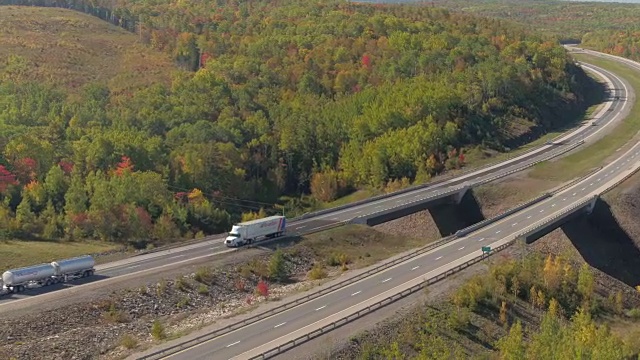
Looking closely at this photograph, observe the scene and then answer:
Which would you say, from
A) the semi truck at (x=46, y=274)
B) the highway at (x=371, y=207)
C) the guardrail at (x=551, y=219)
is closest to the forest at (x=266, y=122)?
the highway at (x=371, y=207)

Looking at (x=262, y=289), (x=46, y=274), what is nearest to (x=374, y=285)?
(x=262, y=289)

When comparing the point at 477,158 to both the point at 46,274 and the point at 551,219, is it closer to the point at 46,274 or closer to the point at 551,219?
the point at 551,219

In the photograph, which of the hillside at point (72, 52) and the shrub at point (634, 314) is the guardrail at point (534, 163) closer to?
the shrub at point (634, 314)

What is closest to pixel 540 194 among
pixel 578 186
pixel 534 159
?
pixel 578 186

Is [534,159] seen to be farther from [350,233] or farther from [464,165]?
[350,233]

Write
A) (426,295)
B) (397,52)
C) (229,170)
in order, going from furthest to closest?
(397,52)
(229,170)
(426,295)
